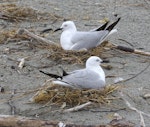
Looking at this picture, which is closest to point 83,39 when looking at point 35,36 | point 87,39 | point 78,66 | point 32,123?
point 87,39

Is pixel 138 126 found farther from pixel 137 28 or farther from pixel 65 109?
pixel 137 28

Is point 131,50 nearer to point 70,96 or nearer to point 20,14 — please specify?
point 70,96

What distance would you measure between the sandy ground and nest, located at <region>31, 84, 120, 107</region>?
82 millimetres

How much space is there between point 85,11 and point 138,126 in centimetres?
502

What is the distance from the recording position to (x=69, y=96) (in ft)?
17.2

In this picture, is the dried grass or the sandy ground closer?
the sandy ground

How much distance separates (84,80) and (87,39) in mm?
1466

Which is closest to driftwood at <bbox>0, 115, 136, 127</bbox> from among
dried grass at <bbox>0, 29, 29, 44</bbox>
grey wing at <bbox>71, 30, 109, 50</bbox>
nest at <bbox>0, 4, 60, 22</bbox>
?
grey wing at <bbox>71, 30, 109, 50</bbox>

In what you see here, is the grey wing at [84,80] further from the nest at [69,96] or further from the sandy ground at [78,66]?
the sandy ground at [78,66]

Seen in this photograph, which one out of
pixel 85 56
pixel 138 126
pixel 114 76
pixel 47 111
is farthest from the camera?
pixel 85 56

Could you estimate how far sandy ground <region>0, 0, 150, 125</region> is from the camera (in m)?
5.09

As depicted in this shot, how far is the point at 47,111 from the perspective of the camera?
5.07 metres

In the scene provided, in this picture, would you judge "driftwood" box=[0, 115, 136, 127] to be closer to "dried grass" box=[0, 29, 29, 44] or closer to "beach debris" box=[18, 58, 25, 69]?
"beach debris" box=[18, 58, 25, 69]

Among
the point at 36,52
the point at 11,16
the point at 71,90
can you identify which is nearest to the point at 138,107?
the point at 71,90
